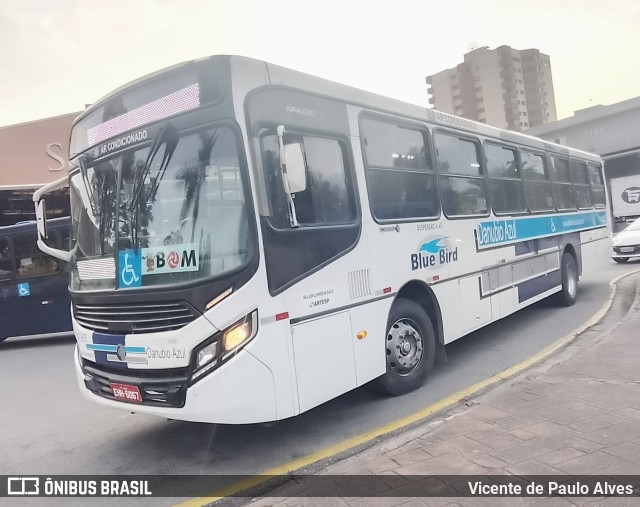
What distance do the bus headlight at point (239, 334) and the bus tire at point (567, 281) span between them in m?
7.79

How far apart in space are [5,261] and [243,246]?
10161 mm

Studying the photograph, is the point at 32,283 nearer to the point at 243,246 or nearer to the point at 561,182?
the point at 243,246

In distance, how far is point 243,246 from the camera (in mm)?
3828

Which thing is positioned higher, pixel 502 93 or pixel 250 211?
pixel 502 93

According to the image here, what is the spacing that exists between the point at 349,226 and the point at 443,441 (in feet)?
6.49

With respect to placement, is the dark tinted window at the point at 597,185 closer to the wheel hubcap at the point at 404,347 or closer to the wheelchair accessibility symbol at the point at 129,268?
the wheel hubcap at the point at 404,347

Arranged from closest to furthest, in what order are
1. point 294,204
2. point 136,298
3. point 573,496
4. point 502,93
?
point 573,496, point 136,298, point 294,204, point 502,93

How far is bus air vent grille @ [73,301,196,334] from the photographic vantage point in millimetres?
3805

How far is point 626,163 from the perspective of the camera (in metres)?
31.1

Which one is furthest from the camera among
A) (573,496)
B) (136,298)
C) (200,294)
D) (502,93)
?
(502,93)

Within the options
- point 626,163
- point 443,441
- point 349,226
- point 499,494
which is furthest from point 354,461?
point 626,163

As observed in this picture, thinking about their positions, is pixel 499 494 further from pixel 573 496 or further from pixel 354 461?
pixel 354 461

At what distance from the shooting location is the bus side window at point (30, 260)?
1159 centimetres

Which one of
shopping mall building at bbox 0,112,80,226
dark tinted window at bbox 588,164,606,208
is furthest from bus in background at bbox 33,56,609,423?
shopping mall building at bbox 0,112,80,226
